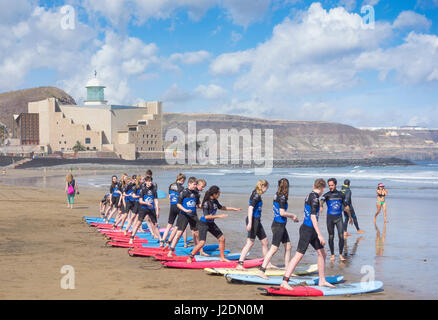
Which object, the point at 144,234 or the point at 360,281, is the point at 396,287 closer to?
the point at 360,281

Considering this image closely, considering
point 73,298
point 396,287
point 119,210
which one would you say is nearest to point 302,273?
point 396,287

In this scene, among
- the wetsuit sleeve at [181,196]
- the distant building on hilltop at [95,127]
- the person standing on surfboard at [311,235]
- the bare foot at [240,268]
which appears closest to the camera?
the person standing on surfboard at [311,235]

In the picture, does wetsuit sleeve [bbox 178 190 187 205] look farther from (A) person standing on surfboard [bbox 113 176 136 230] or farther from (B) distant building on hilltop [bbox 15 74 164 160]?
(B) distant building on hilltop [bbox 15 74 164 160]

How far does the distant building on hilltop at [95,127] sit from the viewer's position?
9988cm

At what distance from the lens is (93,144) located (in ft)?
331

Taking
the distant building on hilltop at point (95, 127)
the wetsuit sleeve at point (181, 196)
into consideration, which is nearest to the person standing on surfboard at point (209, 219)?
the wetsuit sleeve at point (181, 196)

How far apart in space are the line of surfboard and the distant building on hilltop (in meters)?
89.0

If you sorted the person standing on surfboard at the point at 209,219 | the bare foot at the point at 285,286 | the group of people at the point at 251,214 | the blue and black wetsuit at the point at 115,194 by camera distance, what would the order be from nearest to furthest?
the bare foot at the point at 285,286, the group of people at the point at 251,214, the person standing on surfboard at the point at 209,219, the blue and black wetsuit at the point at 115,194

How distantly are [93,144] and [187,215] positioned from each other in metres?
93.6

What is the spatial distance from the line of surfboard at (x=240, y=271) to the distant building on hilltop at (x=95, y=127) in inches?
3506

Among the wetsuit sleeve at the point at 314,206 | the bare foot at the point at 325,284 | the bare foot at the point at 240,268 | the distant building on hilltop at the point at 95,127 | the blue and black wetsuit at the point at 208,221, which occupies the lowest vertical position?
the bare foot at the point at 325,284

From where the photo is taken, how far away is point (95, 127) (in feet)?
344

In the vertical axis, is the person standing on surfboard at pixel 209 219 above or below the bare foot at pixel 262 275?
above

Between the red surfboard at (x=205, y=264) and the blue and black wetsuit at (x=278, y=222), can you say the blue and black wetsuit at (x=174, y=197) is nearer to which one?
the red surfboard at (x=205, y=264)
